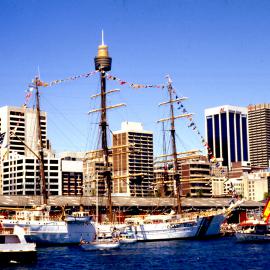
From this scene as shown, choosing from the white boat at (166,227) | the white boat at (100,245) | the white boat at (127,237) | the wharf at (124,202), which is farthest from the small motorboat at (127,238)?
the wharf at (124,202)

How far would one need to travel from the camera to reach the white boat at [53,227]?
328 ft

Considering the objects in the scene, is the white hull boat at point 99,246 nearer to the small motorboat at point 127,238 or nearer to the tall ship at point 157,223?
the small motorboat at point 127,238

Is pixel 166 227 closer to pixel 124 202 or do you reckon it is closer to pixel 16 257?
pixel 16 257

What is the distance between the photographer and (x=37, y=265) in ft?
222

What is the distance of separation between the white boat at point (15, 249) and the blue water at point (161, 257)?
1.45 metres

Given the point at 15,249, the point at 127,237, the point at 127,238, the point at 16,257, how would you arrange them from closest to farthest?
the point at 15,249 < the point at 16,257 < the point at 127,238 < the point at 127,237

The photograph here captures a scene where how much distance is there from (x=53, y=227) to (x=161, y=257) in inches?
1137

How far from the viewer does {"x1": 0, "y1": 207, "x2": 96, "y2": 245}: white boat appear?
100 m

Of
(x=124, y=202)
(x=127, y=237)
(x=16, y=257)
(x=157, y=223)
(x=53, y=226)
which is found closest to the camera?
(x=16, y=257)

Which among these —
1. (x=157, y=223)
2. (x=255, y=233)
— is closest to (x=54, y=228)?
(x=157, y=223)

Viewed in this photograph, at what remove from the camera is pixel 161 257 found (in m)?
78.3

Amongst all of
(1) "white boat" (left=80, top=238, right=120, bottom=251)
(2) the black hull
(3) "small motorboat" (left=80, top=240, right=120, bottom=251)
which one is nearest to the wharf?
(1) "white boat" (left=80, top=238, right=120, bottom=251)

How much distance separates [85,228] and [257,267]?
4464 centimetres

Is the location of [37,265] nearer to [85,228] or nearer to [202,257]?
[202,257]
